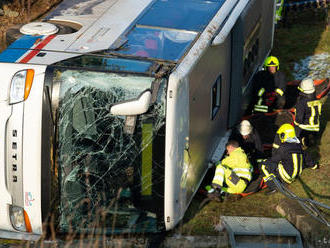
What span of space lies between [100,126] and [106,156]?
327mm

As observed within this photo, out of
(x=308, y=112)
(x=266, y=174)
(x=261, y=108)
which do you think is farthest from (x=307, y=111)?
(x=266, y=174)

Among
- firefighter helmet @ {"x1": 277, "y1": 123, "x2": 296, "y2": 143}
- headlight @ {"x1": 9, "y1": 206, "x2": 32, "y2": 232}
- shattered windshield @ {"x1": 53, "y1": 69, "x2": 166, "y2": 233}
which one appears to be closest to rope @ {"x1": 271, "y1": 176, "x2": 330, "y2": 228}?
firefighter helmet @ {"x1": 277, "y1": 123, "x2": 296, "y2": 143}

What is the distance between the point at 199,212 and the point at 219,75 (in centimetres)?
172

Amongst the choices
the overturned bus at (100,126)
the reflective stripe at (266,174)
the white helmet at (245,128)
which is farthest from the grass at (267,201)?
the white helmet at (245,128)

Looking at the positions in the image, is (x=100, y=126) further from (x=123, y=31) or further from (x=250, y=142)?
(x=250, y=142)

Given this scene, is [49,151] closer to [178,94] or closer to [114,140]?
[114,140]

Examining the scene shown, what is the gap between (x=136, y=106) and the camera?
5.99 meters

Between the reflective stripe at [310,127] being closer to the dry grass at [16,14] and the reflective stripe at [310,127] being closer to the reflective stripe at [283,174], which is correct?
the reflective stripe at [283,174]

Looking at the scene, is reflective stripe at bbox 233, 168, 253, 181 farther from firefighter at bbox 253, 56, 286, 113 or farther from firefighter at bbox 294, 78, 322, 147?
firefighter at bbox 253, 56, 286, 113

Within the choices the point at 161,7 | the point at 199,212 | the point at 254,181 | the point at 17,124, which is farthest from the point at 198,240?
the point at 161,7

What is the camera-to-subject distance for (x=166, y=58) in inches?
256

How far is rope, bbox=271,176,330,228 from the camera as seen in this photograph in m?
7.02

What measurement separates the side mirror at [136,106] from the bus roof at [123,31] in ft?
2.03

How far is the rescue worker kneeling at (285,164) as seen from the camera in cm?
811
